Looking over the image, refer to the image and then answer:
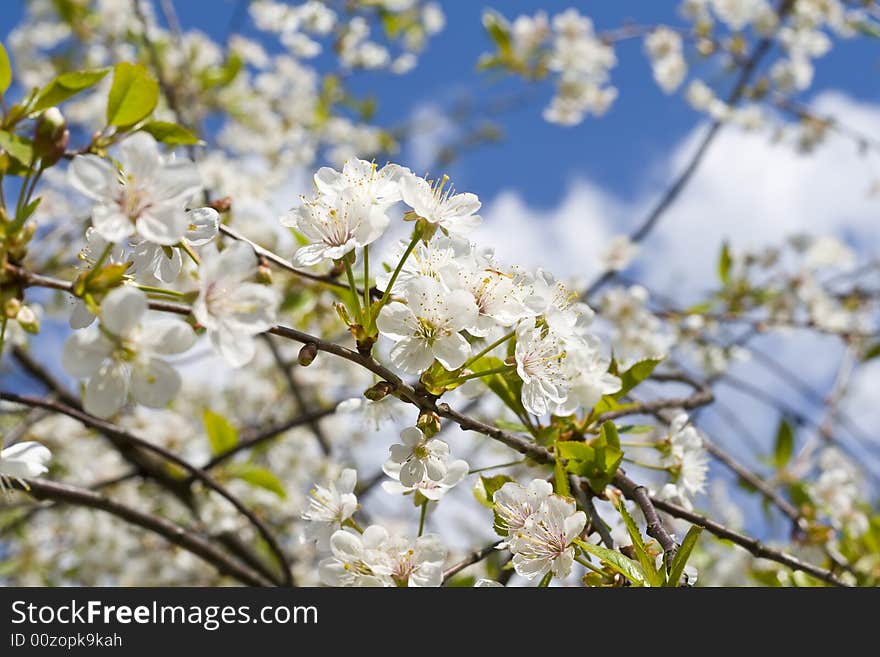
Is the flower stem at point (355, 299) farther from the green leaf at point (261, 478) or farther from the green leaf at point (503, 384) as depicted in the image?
the green leaf at point (261, 478)

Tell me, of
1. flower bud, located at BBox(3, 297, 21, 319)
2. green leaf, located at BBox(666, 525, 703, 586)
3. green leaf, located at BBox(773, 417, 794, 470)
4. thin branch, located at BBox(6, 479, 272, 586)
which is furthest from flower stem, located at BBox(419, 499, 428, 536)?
green leaf, located at BBox(773, 417, 794, 470)

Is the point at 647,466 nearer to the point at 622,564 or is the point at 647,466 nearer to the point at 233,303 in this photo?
the point at 622,564

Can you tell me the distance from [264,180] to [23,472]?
3209 mm

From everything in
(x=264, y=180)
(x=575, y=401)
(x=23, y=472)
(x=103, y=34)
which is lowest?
(x=23, y=472)

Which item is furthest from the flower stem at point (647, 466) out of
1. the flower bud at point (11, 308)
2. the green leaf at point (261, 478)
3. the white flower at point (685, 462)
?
the green leaf at point (261, 478)

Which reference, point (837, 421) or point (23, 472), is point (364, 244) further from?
point (837, 421)

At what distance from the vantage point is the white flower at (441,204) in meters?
1.07

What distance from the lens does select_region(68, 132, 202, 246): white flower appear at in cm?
85

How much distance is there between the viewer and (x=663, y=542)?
39.1 inches

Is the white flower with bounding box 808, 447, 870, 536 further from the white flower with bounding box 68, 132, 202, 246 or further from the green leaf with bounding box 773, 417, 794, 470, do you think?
the white flower with bounding box 68, 132, 202, 246

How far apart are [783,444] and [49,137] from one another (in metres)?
2.58

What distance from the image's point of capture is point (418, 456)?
111 centimetres

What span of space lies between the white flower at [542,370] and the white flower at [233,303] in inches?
14.7
